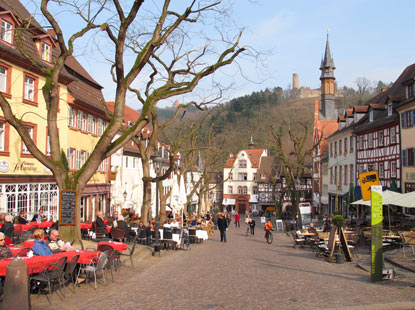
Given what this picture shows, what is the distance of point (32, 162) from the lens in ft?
76.4

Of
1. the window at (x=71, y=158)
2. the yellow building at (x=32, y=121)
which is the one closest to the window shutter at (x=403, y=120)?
the yellow building at (x=32, y=121)

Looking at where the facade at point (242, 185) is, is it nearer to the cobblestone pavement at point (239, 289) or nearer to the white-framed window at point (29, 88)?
the white-framed window at point (29, 88)

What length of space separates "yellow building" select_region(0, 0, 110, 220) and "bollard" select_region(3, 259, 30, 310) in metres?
10.3

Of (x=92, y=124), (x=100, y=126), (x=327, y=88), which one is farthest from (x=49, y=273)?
(x=327, y=88)

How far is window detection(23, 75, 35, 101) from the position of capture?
74.5 ft

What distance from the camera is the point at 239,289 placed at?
399 inches

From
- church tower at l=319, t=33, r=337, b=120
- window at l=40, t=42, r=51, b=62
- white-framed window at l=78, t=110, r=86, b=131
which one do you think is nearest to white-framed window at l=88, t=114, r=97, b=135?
white-framed window at l=78, t=110, r=86, b=131

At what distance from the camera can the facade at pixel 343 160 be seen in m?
43.3

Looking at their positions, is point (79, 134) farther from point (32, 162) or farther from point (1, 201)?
point (1, 201)

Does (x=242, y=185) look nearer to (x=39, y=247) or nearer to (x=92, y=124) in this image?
(x=92, y=124)

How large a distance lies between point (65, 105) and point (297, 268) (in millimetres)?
18191

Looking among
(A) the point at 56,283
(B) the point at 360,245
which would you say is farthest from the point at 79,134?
(A) the point at 56,283

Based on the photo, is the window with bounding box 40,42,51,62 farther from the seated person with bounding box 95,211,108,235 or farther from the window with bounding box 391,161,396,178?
the window with bounding box 391,161,396,178

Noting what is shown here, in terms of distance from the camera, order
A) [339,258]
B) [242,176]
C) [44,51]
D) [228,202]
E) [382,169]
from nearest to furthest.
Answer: [339,258]
[44,51]
[382,169]
[228,202]
[242,176]
